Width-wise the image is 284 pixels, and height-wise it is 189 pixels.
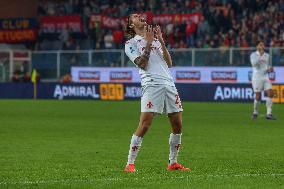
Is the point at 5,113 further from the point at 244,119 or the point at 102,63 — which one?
the point at 102,63

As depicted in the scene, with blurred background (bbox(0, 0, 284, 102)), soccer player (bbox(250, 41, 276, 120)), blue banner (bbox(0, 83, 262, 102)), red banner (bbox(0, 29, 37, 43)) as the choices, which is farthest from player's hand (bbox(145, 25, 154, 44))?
red banner (bbox(0, 29, 37, 43))

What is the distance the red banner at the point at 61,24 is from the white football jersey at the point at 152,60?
1626 inches

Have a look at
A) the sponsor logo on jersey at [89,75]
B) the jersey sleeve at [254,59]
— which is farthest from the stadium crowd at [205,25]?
the jersey sleeve at [254,59]

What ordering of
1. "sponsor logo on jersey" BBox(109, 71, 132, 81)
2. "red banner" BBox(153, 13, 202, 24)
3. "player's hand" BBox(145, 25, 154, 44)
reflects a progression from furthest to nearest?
"red banner" BBox(153, 13, 202, 24)
"sponsor logo on jersey" BBox(109, 71, 132, 81)
"player's hand" BBox(145, 25, 154, 44)

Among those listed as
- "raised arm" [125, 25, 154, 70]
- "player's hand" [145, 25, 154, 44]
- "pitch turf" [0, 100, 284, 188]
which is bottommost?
"pitch turf" [0, 100, 284, 188]

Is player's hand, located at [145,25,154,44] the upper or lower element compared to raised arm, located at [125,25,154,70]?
upper

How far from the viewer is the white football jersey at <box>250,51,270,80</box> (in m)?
28.1

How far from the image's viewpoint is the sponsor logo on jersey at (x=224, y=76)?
43281 millimetres

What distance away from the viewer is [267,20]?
146ft

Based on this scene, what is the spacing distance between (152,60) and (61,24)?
42470mm

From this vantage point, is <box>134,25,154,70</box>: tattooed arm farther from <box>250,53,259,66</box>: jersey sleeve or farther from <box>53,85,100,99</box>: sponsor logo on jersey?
<box>53,85,100,99</box>: sponsor logo on jersey

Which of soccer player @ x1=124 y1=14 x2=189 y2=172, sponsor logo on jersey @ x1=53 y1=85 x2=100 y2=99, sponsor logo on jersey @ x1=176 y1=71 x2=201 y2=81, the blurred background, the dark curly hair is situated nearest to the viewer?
soccer player @ x1=124 y1=14 x2=189 y2=172

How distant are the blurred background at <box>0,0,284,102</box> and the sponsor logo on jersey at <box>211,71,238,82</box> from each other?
51mm

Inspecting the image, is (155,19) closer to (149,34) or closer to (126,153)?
(126,153)
